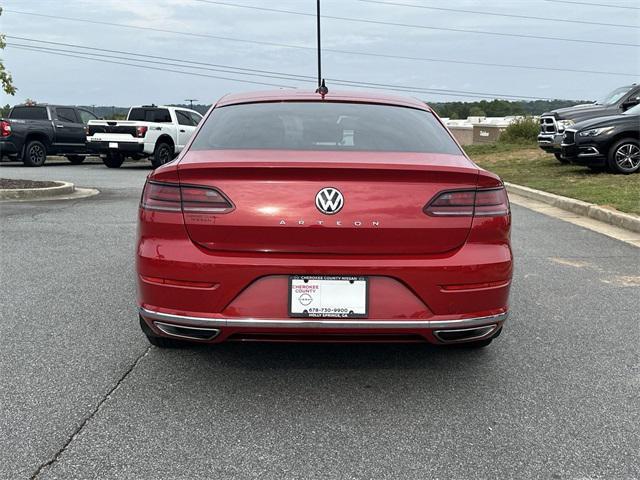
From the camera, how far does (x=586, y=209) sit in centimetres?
1016

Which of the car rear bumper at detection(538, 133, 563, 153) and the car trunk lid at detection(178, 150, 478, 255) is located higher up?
the car trunk lid at detection(178, 150, 478, 255)

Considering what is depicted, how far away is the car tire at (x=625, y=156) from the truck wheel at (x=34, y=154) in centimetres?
1523

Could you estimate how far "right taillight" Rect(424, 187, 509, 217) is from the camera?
3062mm

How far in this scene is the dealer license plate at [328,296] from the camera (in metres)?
2.97

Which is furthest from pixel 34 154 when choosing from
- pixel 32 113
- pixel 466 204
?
pixel 466 204

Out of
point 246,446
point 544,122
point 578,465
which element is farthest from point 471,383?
point 544,122

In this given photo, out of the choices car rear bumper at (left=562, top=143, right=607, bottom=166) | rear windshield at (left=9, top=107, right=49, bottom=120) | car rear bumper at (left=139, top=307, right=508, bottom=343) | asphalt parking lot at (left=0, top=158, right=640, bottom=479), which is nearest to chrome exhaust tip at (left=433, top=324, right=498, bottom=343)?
car rear bumper at (left=139, top=307, right=508, bottom=343)

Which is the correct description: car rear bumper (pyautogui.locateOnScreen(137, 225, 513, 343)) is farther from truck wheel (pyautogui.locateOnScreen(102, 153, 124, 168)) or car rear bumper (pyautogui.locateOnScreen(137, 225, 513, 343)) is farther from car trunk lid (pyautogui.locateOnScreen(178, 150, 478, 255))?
truck wheel (pyautogui.locateOnScreen(102, 153, 124, 168))

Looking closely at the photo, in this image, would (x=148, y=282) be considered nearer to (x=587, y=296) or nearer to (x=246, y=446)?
(x=246, y=446)

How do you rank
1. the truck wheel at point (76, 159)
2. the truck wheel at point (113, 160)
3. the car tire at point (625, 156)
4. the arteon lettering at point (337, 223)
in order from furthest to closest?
the truck wheel at point (76, 159) < the truck wheel at point (113, 160) < the car tire at point (625, 156) < the arteon lettering at point (337, 223)

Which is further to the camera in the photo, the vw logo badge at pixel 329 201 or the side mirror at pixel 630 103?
the side mirror at pixel 630 103

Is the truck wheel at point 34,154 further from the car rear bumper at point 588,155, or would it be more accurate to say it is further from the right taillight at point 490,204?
the right taillight at point 490,204

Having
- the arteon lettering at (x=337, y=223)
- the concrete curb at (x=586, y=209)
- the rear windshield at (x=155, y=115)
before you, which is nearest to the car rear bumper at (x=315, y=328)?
the arteon lettering at (x=337, y=223)

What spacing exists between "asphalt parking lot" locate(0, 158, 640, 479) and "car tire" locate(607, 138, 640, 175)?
963 centimetres
